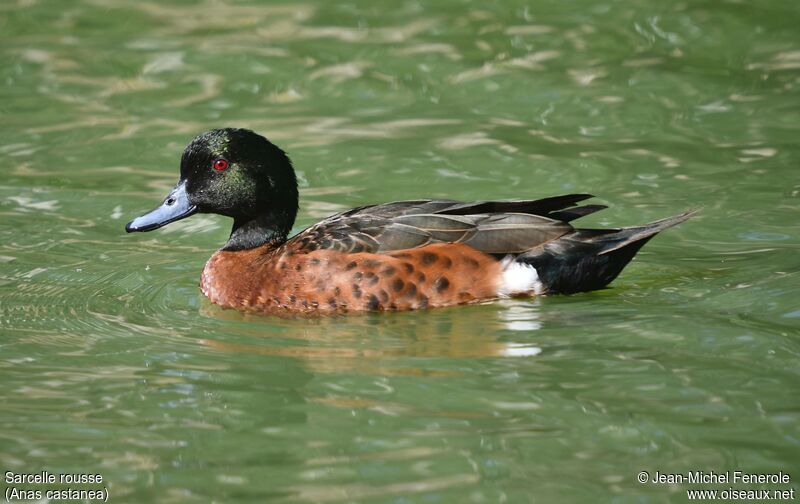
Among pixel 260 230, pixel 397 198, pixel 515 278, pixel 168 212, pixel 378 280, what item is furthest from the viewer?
pixel 397 198

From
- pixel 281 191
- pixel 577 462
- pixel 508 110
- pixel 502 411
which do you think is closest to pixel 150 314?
pixel 281 191

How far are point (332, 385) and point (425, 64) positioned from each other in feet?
20.3

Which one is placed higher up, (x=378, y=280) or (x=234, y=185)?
(x=234, y=185)

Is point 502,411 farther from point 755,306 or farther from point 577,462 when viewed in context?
point 755,306

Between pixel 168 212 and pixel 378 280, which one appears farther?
pixel 168 212

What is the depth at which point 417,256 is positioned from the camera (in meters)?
7.30

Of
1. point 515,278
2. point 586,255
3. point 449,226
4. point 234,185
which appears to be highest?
point 234,185

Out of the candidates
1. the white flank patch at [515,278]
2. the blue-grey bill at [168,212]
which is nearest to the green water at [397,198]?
the white flank patch at [515,278]

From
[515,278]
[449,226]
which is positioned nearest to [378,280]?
[449,226]

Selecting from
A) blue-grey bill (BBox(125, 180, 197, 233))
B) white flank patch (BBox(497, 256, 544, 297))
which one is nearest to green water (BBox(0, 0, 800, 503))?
white flank patch (BBox(497, 256, 544, 297))

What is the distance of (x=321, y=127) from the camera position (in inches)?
418

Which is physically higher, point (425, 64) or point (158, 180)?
point (425, 64)

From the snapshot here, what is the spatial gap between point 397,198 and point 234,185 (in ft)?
5.67

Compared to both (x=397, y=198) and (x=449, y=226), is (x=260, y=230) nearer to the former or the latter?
(x=449, y=226)
